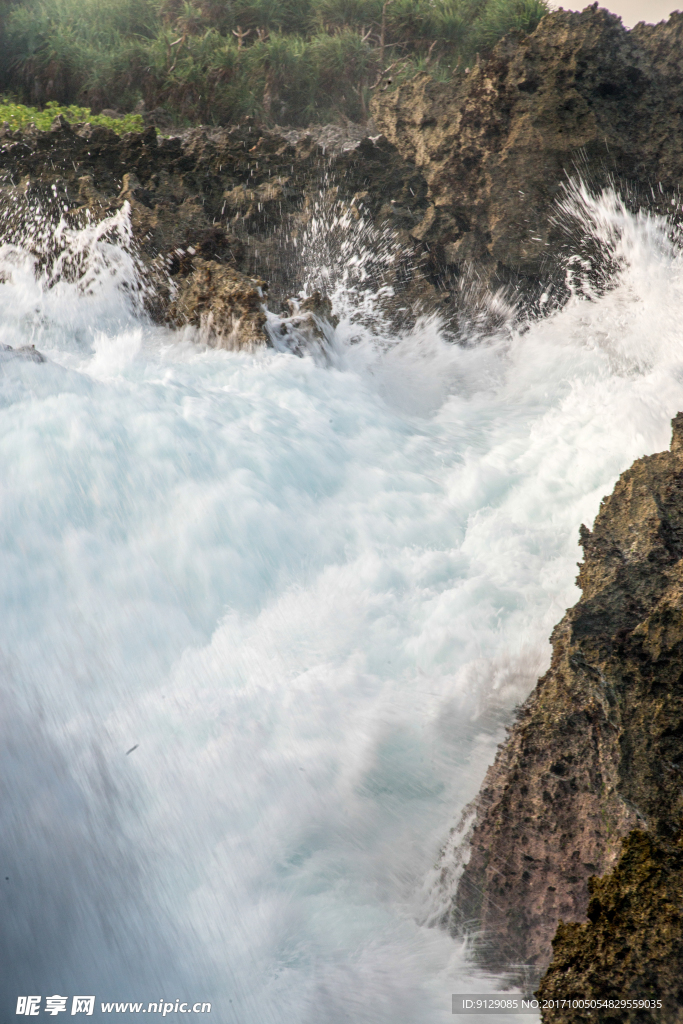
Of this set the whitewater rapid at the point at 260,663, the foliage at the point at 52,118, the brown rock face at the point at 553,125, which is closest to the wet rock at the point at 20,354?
the whitewater rapid at the point at 260,663

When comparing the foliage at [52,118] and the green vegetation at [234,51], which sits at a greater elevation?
the green vegetation at [234,51]

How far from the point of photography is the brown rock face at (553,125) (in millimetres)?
5500

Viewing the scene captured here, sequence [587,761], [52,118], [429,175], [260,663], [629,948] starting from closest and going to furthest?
[629,948], [587,761], [260,663], [429,175], [52,118]

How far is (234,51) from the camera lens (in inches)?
458

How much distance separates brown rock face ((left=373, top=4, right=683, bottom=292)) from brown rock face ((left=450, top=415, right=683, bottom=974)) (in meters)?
4.36

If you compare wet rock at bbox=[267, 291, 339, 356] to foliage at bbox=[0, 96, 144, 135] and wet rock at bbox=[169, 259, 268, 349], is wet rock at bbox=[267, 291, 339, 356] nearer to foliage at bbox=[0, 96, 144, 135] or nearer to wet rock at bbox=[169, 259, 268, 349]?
wet rock at bbox=[169, 259, 268, 349]

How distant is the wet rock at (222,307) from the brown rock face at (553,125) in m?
2.23

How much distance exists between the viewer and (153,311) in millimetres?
5680

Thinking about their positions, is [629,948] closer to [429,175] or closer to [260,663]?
[260,663]

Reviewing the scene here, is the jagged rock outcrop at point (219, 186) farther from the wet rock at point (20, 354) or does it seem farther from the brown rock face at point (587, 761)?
the brown rock face at point (587, 761)

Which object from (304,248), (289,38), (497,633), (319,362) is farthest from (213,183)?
(289,38)

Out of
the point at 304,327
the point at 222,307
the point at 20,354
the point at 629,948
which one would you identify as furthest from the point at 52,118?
the point at 629,948

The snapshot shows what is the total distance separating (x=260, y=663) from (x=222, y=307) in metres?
3.45

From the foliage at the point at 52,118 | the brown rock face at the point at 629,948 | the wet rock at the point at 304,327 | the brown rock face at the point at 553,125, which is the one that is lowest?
the brown rock face at the point at 629,948
